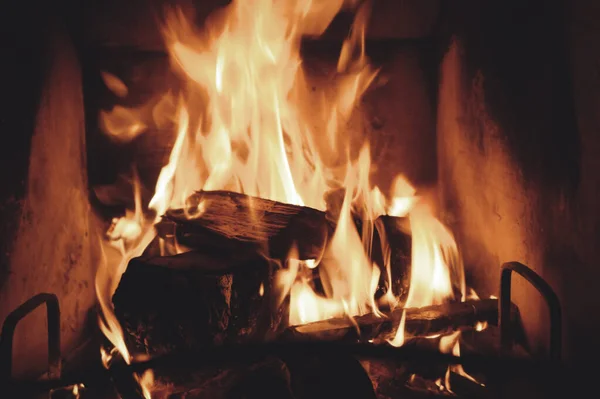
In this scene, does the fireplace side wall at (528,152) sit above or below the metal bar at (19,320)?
above

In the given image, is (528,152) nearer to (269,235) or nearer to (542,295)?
(542,295)

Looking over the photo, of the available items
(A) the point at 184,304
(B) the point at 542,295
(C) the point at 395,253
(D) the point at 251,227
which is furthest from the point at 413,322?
(A) the point at 184,304

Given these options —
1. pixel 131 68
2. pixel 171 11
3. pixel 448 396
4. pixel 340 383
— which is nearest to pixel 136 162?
pixel 131 68

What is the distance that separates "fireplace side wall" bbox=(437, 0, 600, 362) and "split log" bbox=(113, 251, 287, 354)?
1015mm

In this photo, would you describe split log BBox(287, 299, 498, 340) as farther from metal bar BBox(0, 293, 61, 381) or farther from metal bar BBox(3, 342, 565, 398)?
metal bar BBox(0, 293, 61, 381)

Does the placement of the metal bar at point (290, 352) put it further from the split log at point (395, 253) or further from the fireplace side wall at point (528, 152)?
the split log at point (395, 253)

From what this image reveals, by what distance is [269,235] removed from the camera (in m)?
2.02

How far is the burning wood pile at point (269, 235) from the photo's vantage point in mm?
1769

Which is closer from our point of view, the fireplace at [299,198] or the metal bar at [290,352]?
the metal bar at [290,352]

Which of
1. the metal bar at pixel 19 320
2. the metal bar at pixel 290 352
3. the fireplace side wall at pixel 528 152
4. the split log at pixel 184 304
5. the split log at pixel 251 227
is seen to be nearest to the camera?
the metal bar at pixel 290 352

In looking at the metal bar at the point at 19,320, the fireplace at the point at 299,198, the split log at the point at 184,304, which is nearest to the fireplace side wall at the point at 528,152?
the fireplace at the point at 299,198

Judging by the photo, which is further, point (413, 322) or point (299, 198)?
point (299, 198)

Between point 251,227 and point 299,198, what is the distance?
51cm

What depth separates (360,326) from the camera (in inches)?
75.9
